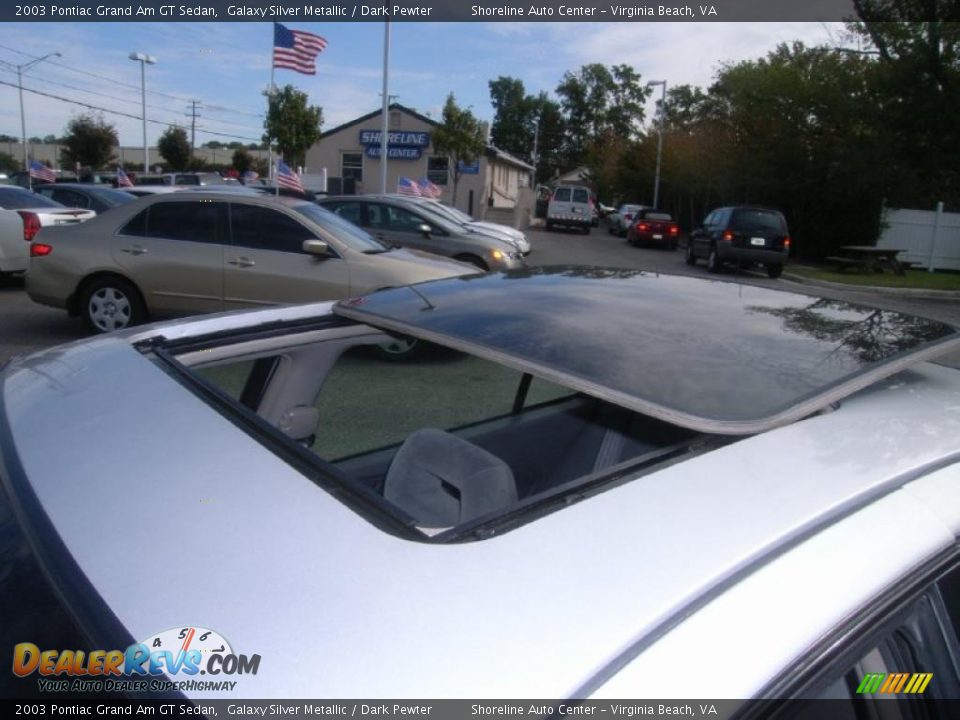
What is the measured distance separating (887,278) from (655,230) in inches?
457

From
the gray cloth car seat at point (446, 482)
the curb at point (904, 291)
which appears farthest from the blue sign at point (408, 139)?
the gray cloth car seat at point (446, 482)

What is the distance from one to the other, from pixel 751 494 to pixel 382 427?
4.58 m

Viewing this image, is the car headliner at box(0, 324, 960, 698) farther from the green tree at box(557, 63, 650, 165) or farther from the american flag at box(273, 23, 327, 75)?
the green tree at box(557, 63, 650, 165)

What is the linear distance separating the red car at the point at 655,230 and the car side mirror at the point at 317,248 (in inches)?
999

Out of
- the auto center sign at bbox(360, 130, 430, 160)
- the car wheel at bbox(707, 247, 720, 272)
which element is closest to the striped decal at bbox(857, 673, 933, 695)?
the car wheel at bbox(707, 247, 720, 272)

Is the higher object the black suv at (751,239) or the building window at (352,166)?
the building window at (352,166)

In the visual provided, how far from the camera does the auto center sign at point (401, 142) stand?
4481 cm

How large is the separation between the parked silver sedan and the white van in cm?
3266

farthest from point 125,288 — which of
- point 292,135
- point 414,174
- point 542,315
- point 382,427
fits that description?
point 414,174

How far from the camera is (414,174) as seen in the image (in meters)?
46.6

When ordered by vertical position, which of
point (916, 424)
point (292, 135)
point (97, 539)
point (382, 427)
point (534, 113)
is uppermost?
point (534, 113)

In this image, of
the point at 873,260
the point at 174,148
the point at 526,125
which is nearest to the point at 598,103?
the point at 526,125

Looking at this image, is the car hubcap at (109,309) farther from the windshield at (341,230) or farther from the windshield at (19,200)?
the windshield at (19,200)

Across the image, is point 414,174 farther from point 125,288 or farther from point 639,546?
point 639,546
